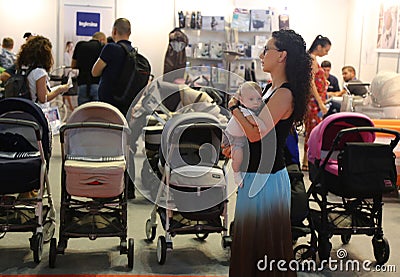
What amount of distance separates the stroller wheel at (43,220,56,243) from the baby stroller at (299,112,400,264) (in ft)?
5.72

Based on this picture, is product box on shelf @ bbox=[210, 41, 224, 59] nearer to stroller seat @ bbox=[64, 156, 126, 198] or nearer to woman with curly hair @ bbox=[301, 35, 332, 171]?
woman with curly hair @ bbox=[301, 35, 332, 171]

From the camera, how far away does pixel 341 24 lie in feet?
36.8

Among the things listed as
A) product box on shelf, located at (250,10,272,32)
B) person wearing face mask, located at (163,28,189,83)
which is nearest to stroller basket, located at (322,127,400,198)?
person wearing face mask, located at (163,28,189,83)

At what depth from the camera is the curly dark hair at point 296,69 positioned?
2619mm

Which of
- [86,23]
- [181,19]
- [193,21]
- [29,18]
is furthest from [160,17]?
[29,18]

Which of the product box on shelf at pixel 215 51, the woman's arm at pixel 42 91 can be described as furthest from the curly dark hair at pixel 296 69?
the product box on shelf at pixel 215 51

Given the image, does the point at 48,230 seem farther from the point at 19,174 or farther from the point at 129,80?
the point at 129,80

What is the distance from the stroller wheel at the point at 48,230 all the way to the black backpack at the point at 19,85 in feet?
4.35

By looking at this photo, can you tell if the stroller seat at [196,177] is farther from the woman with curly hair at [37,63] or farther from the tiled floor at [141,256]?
the woman with curly hair at [37,63]

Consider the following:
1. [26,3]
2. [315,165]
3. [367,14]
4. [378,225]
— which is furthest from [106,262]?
[26,3]

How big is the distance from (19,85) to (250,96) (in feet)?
9.26

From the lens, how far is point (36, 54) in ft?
15.9

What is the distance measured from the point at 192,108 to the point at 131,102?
23.9 inches

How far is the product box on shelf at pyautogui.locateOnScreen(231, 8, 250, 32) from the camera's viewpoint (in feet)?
35.3
